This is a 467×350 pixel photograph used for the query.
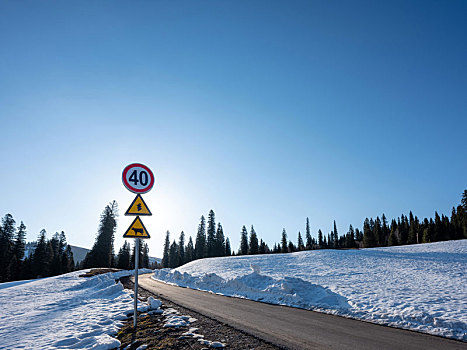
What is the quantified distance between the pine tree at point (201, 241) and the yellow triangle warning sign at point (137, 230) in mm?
75739

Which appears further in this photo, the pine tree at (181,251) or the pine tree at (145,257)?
the pine tree at (181,251)

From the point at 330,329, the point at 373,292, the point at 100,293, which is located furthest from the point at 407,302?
the point at 100,293

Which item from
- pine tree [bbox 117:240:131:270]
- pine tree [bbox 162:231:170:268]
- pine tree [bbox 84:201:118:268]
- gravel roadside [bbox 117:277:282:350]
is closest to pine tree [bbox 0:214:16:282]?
pine tree [bbox 84:201:118:268]

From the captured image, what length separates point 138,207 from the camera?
7.05m

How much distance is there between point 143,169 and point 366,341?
284 inches

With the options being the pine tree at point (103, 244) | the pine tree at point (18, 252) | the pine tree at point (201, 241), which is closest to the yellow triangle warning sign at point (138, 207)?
the pine tree at point (103, 244)

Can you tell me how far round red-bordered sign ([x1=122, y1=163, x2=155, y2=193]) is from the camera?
7.11m

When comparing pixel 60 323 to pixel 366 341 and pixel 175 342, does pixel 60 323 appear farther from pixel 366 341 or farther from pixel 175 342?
pixel 366 341

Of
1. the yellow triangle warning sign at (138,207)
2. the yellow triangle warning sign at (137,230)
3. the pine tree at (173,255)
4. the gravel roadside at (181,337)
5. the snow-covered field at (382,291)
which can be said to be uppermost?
the yellow triangle warning sign at (138,207)

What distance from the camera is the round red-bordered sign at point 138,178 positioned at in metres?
7.11

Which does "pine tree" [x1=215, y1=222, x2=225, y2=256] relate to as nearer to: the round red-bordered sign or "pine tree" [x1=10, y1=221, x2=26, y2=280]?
"pine tree" [x1=10, y1=221, x2=26, y2=280]

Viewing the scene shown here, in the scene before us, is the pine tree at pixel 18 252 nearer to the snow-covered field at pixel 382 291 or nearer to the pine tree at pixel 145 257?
the pine tree at pixel 145 257

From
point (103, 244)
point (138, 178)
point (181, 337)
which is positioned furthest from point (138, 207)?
point (103, 244)

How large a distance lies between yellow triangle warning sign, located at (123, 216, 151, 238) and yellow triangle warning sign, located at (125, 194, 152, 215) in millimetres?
205
